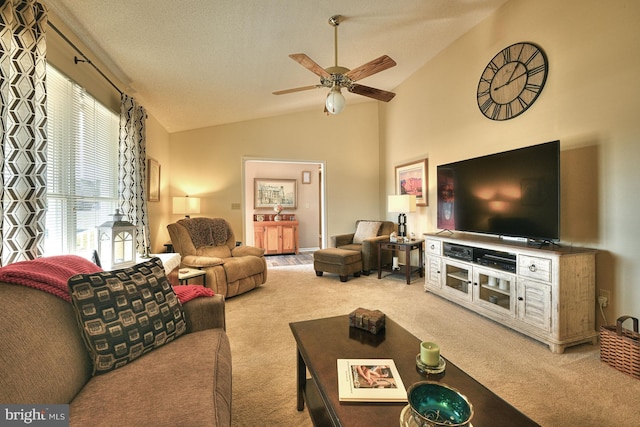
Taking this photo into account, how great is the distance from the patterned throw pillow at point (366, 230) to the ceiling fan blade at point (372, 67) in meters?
2.79

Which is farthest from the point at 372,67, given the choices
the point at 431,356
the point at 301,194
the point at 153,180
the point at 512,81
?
the point at 301,194

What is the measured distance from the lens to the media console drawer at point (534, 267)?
84.7 inches

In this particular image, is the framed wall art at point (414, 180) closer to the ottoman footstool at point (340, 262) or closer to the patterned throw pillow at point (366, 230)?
the patterned throw pillow at point (366, 230)

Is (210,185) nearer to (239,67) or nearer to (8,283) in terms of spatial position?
(239,67)

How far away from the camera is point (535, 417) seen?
4.69 feet

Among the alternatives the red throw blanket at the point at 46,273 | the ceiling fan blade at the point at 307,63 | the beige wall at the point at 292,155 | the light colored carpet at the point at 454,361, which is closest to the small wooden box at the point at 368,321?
the light colored carpet at the point at 454,361

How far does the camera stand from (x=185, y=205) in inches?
176

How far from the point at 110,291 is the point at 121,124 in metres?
2.24

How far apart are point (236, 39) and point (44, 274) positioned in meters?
2.28

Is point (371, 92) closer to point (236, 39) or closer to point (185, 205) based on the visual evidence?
point (236, 39)

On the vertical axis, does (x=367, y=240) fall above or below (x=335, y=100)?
below

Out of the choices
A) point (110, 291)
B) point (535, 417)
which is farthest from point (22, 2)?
point (535, 417)

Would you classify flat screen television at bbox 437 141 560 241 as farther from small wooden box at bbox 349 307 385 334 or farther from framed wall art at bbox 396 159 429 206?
small wooden box at bbox 349 307 385 334

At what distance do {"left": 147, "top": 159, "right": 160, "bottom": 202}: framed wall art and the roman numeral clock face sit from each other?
165 inches
